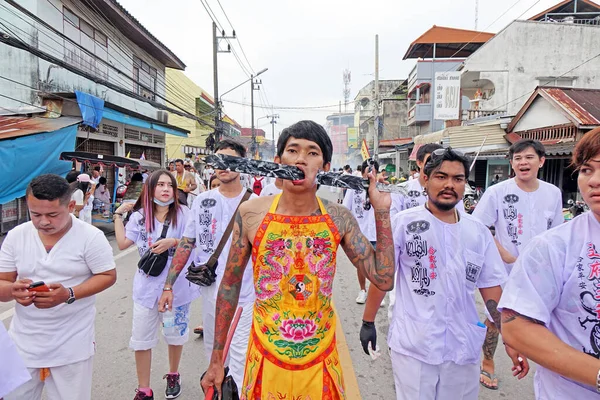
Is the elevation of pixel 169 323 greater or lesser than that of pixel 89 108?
lesser

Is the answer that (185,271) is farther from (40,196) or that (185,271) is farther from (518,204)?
(518,204)

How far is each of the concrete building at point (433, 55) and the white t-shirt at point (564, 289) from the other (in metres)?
27.1

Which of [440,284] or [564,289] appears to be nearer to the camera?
[564,289]

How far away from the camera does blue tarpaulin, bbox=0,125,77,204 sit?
26.6ft

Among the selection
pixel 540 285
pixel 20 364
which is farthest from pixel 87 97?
pixel 540 285

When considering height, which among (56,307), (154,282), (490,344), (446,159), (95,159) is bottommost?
(490,344)

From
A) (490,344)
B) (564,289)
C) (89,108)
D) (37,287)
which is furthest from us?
(89,108)

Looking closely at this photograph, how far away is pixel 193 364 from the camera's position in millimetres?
3816

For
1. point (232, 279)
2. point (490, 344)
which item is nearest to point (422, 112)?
point (490, 344)

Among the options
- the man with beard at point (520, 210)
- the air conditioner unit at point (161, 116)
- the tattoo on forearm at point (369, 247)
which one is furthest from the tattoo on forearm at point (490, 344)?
the air conditioner unit at point (161, 116)

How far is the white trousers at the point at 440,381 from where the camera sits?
2.16 m

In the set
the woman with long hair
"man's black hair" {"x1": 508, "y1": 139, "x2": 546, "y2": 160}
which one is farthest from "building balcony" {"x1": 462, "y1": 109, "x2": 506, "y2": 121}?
the woman with long hair

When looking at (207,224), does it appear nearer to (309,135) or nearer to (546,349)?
(309,135)

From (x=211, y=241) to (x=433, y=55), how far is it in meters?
28.5
